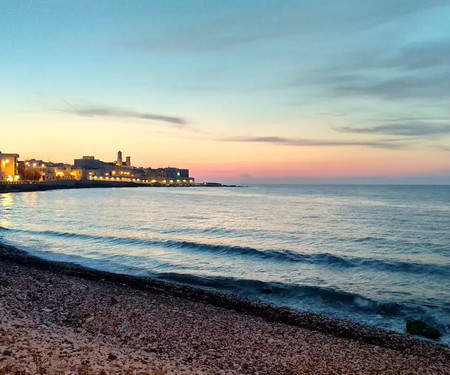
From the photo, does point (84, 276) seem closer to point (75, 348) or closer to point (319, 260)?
point (75, 348)

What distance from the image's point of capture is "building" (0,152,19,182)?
149500 mm

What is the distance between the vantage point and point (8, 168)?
153000mm

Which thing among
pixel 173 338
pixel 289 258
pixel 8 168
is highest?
pixel 8 168

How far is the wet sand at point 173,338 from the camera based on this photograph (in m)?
7.49

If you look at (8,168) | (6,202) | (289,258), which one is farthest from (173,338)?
(8,168)

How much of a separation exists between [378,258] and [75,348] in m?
A: 23.2

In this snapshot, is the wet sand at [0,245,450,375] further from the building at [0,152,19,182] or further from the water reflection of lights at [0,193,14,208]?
the building at [0,152,19,182]

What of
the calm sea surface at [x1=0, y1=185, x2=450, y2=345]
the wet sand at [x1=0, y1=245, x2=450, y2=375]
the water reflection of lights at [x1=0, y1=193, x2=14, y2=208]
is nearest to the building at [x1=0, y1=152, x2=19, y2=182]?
the water reflection of lights at [x1=0, y1=193, x2=14, y2=208]

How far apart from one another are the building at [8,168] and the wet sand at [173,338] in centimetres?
15423

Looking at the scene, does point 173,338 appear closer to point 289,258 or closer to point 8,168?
point 289,258

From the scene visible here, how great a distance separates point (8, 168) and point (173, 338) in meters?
166

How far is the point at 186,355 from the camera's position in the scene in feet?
28.1

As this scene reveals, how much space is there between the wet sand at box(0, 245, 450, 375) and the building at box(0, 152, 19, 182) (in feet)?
506

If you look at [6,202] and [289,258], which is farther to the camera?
A: [6,202]
